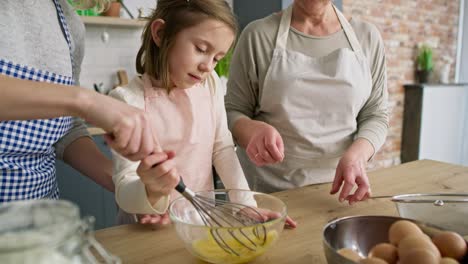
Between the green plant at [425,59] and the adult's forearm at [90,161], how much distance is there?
3.74m

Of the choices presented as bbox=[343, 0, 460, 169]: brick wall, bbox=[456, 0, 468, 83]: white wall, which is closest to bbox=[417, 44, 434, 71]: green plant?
bbox=[343, 0, 460, 169]: brick wall

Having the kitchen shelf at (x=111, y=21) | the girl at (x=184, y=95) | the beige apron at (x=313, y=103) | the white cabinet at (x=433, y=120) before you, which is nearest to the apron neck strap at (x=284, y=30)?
the beige apron at (x=313, y=103)

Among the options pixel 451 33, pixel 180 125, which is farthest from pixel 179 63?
pixel 451 33

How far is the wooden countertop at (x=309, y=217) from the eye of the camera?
682mm

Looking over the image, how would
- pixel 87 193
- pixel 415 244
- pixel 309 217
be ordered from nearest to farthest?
1. pixel 415 244
2. pixel 309 217
3. pixel 87 193

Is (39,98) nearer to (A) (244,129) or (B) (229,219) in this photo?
(B) (229,219)

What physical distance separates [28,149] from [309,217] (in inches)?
24.0

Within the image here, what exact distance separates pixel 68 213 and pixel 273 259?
0.36 meters

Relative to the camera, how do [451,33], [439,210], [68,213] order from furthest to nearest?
1. [451,33]
2. [439,210]
3. [68,213]

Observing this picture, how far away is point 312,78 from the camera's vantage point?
1218 mm

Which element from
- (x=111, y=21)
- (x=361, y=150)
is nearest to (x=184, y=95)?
(x=361, y=150)

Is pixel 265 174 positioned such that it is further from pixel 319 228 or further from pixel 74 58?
pixel 74 58

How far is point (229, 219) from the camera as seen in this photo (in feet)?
2.48

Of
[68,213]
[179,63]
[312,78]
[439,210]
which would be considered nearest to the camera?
[68,213]
